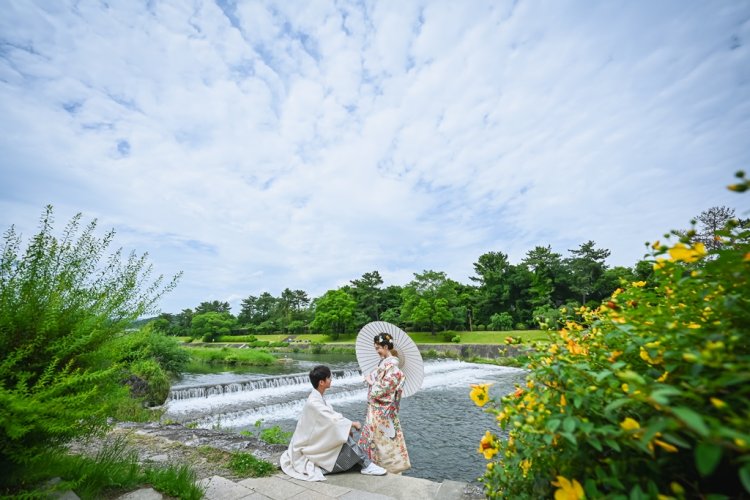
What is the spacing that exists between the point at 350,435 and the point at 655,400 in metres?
3.54

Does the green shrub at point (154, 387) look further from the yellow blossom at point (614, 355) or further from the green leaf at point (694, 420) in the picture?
the green leaf at point (694, 420)

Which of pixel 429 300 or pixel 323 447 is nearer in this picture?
pixel 323 447

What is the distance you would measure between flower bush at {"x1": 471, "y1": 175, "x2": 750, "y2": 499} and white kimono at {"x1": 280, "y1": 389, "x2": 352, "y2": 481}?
2.45m

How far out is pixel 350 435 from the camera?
376cm

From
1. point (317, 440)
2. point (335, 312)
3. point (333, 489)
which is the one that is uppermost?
point (335, 312)

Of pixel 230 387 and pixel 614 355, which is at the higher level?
pixel 614 355

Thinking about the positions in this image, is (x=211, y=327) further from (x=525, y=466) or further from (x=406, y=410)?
(x=525, y=466)

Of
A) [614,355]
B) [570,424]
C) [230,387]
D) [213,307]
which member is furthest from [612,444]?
[213,307]

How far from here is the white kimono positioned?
3559 mm

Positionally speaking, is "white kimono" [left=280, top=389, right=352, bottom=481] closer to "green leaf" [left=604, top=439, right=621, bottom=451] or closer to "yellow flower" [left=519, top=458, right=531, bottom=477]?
"yellow flower" [left=519, top=458, right=531, bottom=477]

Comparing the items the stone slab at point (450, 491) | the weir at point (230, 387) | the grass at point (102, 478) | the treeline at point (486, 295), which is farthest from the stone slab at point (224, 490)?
the treeline at point (486, 295)

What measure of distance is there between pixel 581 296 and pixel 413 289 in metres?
15.3

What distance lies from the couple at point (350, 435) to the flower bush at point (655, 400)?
2.47 m

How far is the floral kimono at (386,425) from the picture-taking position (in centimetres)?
393
